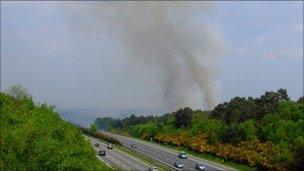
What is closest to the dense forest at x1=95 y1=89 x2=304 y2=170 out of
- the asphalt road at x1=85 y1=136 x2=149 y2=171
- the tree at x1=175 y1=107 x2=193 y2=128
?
the tree at x1=175 y1=107 x2=193 y2=128

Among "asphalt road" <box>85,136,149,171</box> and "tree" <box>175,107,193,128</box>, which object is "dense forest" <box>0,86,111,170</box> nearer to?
"asphalt road" <box>85,136,149,171</box>

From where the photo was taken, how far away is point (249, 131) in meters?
107

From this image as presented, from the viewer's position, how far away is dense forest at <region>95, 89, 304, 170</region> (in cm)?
9012

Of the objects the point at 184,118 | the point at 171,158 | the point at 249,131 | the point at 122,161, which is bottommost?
the point at 122,161

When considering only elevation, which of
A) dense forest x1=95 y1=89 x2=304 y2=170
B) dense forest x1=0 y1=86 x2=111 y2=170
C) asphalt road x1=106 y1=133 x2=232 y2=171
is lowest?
dense forest x1=0 y1=86 x2=111 y2=170

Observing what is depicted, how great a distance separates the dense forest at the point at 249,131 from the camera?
3548 inches

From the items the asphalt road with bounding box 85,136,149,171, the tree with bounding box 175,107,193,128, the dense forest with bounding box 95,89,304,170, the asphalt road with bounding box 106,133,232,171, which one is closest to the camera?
the asphalt road with bounding box 85,136,149,171

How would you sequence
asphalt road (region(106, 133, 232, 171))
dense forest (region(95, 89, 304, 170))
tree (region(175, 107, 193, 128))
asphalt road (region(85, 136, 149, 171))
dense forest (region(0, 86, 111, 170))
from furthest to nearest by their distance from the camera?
tree (region(175, 107, 193, 128))
asphalt road (region(106, 133, 232, 171))
dense forest (region(95, 89, 304, 170))
asphalt road (region(85, 136, 149, 171))
dense forest (region(0, 86, 111, 170))

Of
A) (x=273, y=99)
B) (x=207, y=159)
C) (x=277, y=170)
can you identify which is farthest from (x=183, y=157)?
(x=273, y=99)

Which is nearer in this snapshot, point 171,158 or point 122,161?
point 122,161

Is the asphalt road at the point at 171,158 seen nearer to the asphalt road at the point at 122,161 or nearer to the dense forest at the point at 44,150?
the asphalt road at the point at 122,161

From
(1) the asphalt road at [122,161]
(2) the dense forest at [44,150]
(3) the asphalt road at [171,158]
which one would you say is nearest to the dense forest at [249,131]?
(3) the asphalt road at [171,158]

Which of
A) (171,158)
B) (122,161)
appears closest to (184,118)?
(171,158)

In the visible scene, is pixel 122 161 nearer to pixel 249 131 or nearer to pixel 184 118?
pixel 249 131
